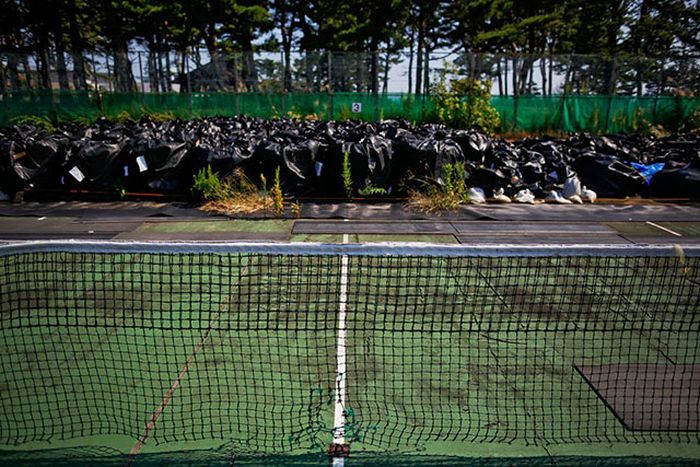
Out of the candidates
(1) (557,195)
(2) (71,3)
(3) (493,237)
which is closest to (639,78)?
(1) (557,195)

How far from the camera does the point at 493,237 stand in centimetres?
889

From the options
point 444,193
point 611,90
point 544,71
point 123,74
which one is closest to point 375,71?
point 544,71

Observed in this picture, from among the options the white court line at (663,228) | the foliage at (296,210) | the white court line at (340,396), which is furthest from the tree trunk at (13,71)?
the white court line at (663,228)

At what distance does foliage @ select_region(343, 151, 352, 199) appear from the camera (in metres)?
10.9

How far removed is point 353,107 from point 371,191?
505 inches

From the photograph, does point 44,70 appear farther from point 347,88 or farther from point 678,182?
point 678,182

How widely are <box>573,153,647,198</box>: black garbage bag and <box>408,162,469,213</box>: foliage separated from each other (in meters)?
3.56

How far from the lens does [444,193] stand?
35.6ft

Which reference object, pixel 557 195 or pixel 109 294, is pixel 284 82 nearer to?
pixel 557 195

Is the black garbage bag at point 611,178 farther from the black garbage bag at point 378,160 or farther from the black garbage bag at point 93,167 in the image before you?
the black garbage bag at point 93,167

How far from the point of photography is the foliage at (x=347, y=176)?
35.8ft

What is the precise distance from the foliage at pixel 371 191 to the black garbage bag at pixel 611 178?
529cm

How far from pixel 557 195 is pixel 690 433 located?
28.9 feet

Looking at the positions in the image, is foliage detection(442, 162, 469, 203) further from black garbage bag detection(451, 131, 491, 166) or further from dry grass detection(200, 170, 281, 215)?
dry grass detection(200, 170, 281, 215)
